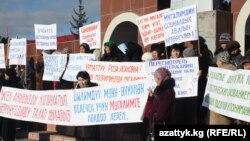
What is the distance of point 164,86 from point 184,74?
0.94 m

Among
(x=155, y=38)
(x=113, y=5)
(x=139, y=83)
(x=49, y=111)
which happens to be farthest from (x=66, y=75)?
(x=113, y=5)

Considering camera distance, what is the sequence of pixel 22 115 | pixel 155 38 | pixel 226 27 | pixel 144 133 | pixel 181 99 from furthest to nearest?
pixel 226 27
pixel 22 115
pixel 155 38
pixel 144 133
pixel 181 99

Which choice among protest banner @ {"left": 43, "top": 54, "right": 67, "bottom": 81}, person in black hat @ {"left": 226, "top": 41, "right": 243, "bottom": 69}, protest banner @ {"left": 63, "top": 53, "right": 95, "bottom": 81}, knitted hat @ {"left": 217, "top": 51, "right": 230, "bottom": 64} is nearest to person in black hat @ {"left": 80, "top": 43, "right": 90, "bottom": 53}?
protest banner @ {"left": 63, "top": 53, "right": 95, "bottom": 81}

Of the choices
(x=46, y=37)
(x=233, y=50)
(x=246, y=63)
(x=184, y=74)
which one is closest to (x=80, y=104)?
(x=184, y=74)

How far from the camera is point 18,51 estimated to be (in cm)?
1334

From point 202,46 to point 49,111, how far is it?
3.35 m

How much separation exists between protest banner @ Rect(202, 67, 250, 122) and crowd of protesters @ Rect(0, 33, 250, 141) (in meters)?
0.13

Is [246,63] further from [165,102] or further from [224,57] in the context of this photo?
[165,102]

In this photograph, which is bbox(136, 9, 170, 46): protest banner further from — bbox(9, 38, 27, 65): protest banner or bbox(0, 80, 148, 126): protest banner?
bbox(9, 38, 27, 65): protest banner

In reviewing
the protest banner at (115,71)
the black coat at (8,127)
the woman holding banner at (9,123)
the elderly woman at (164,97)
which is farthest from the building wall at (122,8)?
the elderly woman at (164,97)

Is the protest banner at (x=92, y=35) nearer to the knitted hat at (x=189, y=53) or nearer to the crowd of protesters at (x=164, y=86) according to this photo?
the crowd of protesters at (x=164, y=86)

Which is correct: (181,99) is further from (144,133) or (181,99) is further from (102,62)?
(102,62)

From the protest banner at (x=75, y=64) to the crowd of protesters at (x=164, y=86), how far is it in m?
0.14

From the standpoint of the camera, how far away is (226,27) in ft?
42.7
